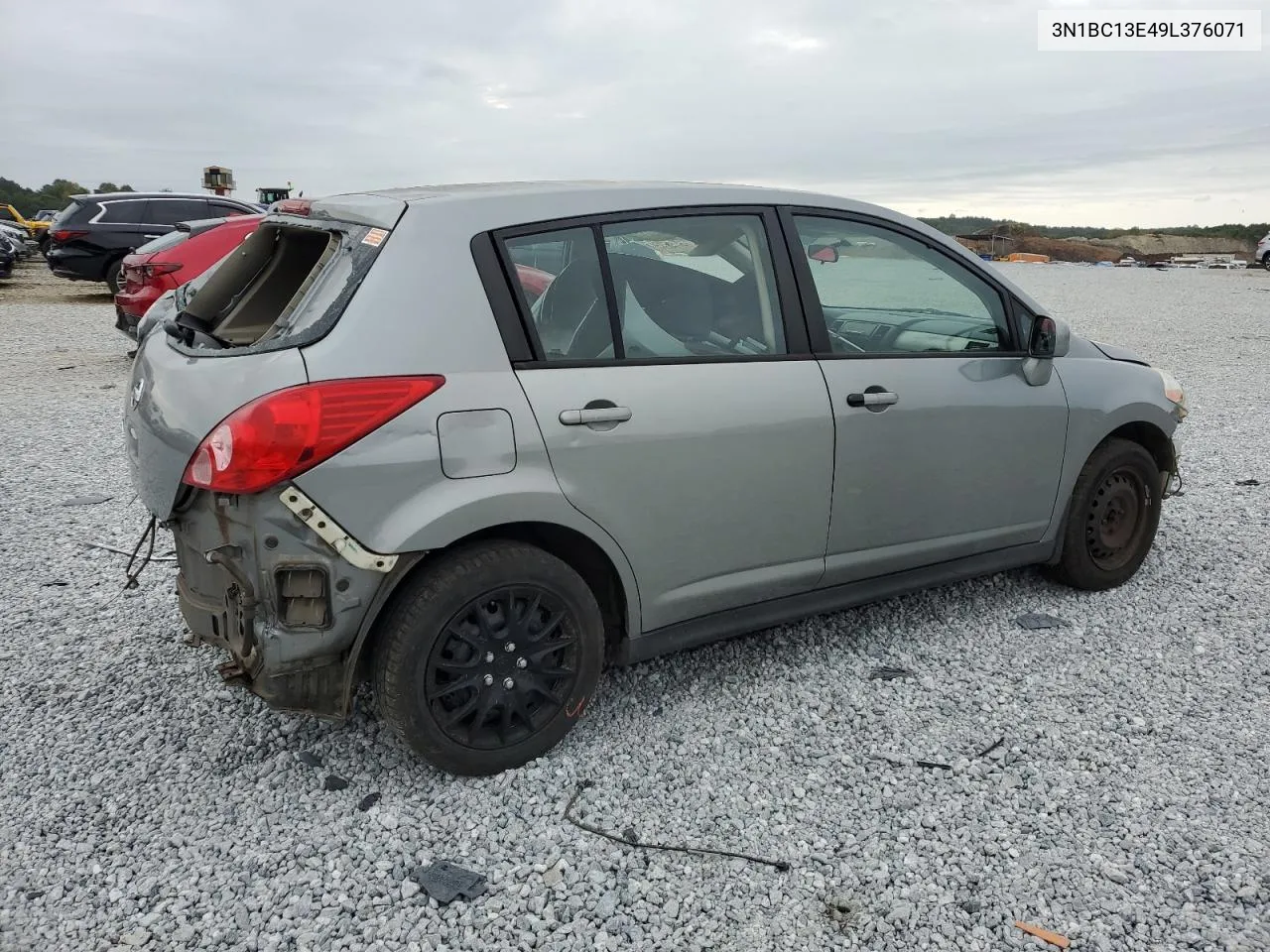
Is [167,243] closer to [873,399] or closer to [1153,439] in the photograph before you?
[873,399]

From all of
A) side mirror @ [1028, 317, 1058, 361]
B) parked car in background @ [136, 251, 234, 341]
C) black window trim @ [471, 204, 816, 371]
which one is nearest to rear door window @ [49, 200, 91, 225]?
parked car in background @ [136, 251, 234, 341]

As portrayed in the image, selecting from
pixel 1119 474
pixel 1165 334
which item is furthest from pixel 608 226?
pixel 1165 334

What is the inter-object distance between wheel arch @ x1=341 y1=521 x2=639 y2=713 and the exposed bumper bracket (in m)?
0.07

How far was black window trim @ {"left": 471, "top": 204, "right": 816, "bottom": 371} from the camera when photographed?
296 centimetres

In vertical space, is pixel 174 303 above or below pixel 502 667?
above

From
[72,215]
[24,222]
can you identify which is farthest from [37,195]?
[72,215]

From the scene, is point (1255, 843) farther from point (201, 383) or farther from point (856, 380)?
point (201, 383)

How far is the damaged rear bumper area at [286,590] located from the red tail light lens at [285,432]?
0.06m

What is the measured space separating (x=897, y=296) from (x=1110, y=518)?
1.52m

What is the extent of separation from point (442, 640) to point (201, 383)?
986 mm

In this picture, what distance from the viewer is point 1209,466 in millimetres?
7004

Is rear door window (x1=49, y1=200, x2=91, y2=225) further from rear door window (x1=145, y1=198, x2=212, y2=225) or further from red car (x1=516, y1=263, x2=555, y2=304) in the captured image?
red car (x1=516, y1=263, x2=555, y2=304)

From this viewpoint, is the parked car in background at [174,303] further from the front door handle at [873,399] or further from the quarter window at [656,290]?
the front door handle at [873,399]

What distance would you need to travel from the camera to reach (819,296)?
3576 millimetres
